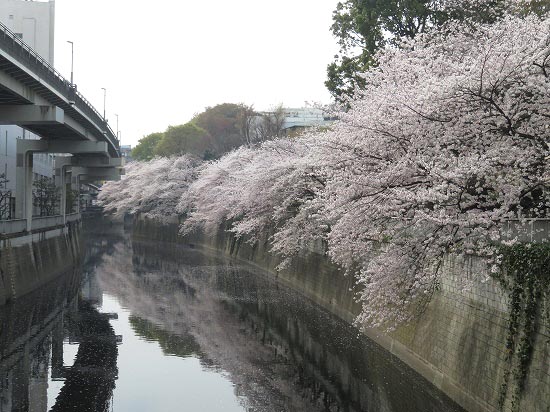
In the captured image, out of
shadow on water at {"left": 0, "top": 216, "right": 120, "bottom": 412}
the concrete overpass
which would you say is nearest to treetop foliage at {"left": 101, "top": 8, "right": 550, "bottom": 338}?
shadow on water at {"left": 0, "top": 216, "right": 120, "bottom": 412}

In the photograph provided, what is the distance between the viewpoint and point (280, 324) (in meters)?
28.6

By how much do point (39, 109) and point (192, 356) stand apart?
1427cm

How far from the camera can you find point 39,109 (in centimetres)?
2997

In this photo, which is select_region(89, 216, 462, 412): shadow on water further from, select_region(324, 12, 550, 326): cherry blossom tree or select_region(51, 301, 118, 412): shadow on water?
select_region(324, 12, 550, 326): cherry blossom tree

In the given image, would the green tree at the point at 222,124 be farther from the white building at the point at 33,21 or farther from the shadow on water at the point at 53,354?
the shadow on water at the point at 53,354

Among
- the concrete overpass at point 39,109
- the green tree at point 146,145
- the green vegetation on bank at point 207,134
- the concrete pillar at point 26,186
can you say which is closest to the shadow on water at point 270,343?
the concrete pillar at point 26,186

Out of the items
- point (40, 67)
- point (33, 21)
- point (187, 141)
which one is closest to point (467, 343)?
point (40, 67)

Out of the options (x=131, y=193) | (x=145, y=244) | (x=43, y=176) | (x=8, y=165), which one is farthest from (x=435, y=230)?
(x=131, y=193)

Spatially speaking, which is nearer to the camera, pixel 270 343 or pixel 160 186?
pixel 270 343

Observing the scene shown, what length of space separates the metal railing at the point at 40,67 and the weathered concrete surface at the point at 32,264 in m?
7.70

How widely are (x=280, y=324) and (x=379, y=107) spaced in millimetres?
14007

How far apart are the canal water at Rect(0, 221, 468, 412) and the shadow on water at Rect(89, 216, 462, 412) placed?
5 cm

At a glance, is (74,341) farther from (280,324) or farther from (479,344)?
(479,344)

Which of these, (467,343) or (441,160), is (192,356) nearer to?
(467,343)
